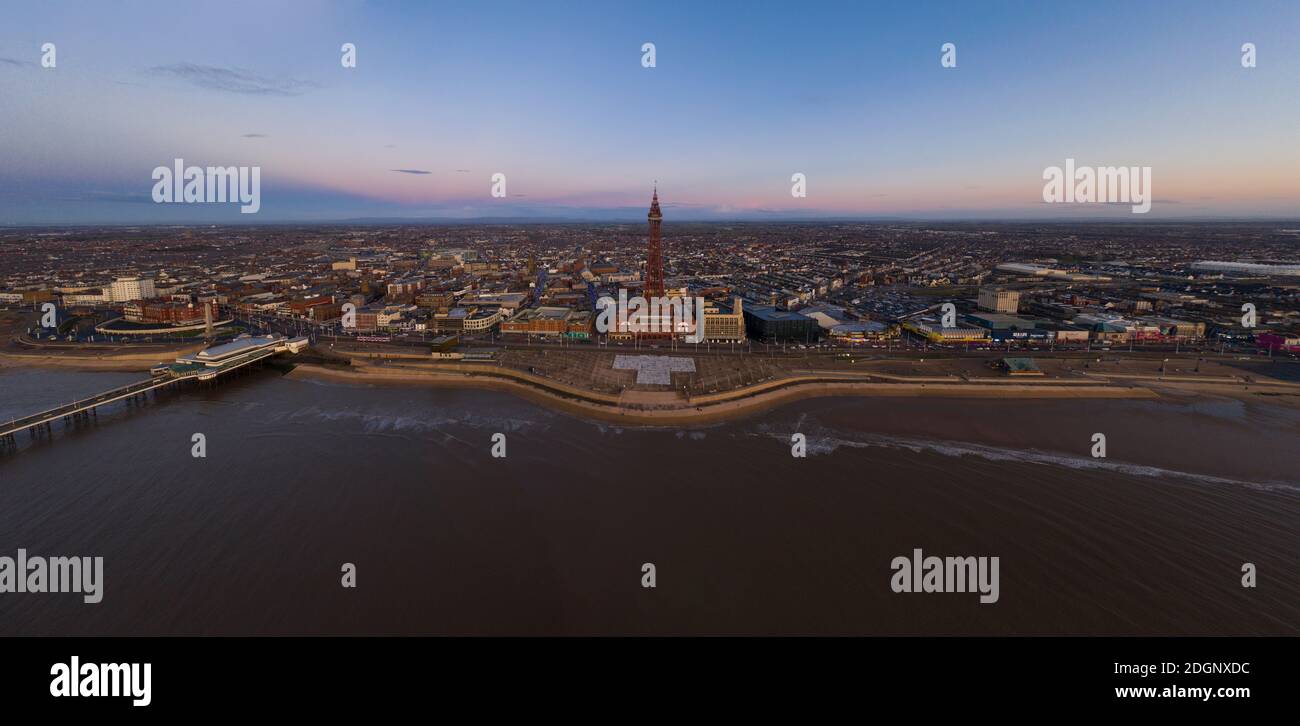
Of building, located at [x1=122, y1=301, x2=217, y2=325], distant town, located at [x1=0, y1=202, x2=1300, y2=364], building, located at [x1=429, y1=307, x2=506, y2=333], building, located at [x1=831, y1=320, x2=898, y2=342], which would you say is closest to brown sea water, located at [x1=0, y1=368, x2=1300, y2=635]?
building, located at [x1=831, y1=320, x2=898, y2=342]

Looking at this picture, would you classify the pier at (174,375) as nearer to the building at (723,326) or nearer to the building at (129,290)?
the building at (723,326)

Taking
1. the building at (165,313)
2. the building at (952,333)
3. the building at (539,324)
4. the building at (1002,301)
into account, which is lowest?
the building at (952,333)

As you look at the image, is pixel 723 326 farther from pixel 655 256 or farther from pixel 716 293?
pixel 716 293

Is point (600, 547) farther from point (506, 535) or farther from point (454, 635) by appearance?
point (454, 635)

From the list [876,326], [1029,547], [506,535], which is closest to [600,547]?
[506,535]

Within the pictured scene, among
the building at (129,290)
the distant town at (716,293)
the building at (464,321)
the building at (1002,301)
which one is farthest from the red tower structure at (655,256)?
the building at (129,290)

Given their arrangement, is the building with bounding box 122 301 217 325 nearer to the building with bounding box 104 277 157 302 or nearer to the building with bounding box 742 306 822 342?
the building with bounding box 104 277 157 302
